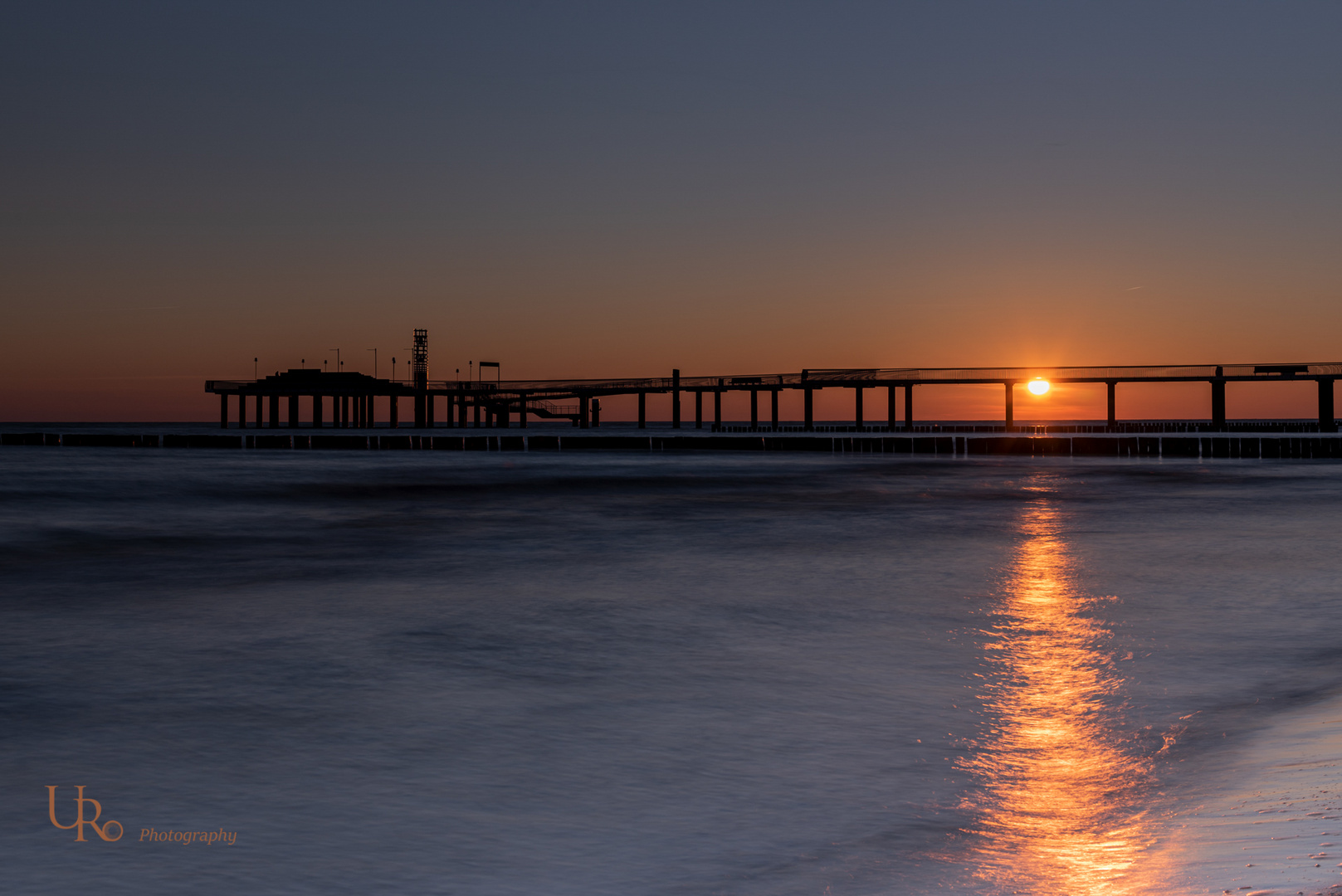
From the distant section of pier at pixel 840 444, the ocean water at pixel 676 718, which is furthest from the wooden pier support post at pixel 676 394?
the ocean water at pixel 676 718

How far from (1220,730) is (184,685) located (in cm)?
652

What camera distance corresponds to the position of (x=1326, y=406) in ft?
296

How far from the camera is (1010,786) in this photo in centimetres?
566

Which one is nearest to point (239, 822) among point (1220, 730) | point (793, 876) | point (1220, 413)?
point (793, 876)

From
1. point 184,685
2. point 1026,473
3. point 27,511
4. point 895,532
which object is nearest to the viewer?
point 184,685

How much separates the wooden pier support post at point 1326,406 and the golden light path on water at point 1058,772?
296 feet

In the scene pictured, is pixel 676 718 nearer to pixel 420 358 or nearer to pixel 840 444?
pixel 840 444

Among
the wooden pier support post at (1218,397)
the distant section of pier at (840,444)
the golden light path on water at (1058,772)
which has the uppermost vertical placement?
the wooden pier support post at (1218,397)

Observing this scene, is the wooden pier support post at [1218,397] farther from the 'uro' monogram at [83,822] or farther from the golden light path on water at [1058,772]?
the 'uro' monogram at [83,822]

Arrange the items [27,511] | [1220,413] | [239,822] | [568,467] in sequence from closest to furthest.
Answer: [239,822] < [27,511] < [568,467] < [1220,413]

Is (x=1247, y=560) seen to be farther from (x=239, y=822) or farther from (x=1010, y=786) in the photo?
(x=239, y=822)

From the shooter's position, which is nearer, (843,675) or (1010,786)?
(1010,786)

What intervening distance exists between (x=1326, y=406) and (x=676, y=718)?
97.2 m

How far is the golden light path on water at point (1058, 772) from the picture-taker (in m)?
4.54
